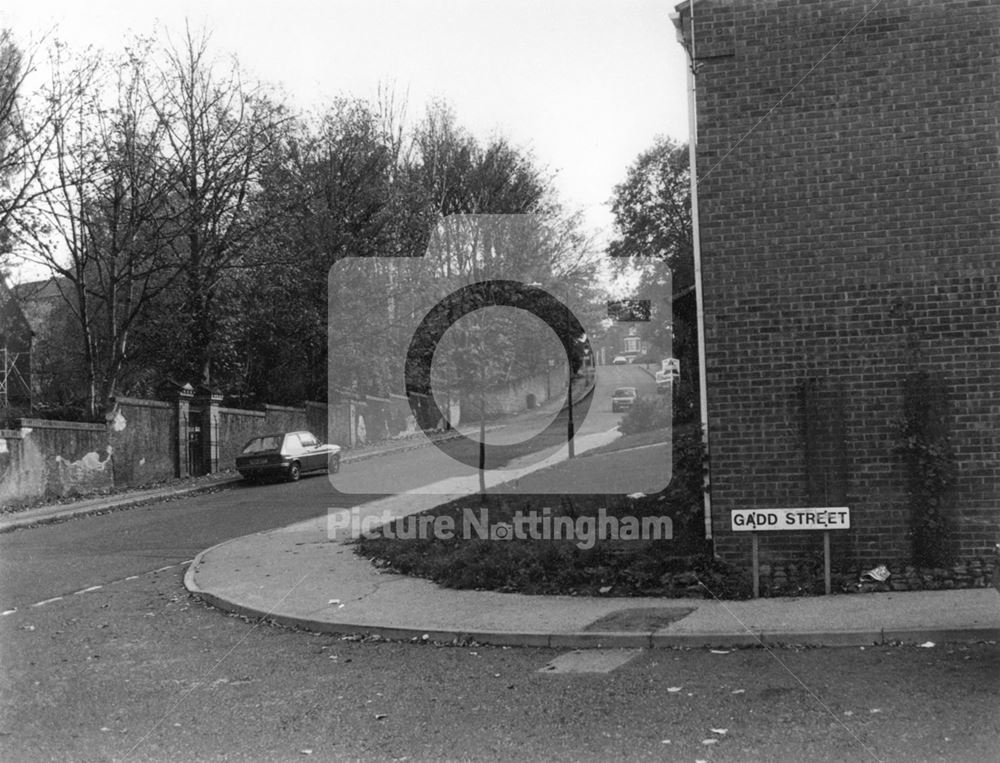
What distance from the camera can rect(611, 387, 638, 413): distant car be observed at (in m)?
32.8

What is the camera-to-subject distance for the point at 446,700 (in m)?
6.22

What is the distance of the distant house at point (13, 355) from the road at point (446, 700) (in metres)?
28.1

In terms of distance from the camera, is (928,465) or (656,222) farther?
(656,222)

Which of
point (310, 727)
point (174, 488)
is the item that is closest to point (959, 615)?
point (310, 727)

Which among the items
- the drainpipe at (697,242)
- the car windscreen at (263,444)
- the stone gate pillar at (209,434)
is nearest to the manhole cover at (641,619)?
the drainpipe at (697,242)

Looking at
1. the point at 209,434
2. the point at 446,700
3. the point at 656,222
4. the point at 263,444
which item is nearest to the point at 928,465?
the point at 446,700

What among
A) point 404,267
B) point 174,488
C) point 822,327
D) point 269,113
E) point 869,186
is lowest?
point 174,488

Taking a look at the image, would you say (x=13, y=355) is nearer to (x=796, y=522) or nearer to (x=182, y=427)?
(x=182, y=427)

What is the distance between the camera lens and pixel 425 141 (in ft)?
133

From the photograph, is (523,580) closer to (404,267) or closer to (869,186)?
(869,186)

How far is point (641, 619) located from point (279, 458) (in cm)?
2026

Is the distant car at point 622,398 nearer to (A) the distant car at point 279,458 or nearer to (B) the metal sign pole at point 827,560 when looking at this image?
(A) the distant car at point 279,458

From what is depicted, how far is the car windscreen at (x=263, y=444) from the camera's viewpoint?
2739 cm

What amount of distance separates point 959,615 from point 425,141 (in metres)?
35.7
